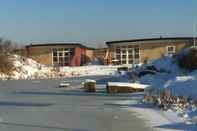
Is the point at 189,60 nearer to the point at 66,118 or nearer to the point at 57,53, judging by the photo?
the point at 66,118

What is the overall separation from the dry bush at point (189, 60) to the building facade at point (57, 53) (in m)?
38.8

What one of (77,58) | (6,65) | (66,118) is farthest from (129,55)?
(66,118)

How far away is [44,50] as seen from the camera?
74.0m

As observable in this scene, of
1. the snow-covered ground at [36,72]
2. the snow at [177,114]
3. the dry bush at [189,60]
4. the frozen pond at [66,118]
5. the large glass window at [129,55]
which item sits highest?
the large glass window at [129,55]

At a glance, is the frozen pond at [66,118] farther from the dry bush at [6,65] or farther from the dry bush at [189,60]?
the dry bush at [6,65]

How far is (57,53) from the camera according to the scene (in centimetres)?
7381

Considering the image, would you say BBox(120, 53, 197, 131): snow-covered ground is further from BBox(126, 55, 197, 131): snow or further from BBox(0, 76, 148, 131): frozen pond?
BBox(0, 76, 148, 131): frozen pond

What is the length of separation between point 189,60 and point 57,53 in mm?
40921

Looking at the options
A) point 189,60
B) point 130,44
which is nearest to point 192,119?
point 189,60

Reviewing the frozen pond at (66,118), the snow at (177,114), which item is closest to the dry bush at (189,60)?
the snow at (177,114)

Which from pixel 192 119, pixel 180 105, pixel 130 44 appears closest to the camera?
pixel 192 119

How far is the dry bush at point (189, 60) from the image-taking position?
3356cm

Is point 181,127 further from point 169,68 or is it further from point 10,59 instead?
point 10,59

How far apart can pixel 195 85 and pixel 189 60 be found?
571 inches
